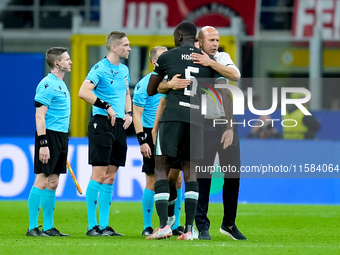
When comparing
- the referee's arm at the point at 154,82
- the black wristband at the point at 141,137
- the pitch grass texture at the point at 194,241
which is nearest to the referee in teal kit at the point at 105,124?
the black wristband at the point at 141,137

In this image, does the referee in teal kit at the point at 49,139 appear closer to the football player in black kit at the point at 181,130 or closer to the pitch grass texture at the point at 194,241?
the pitch grass texture at the point at 194,241

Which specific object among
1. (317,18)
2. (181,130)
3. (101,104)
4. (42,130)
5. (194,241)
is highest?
(317,18)

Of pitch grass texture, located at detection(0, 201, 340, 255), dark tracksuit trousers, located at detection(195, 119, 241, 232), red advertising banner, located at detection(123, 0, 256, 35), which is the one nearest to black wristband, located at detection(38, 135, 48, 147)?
pitch grass texture, located at detection(0, 201, 340, 255)

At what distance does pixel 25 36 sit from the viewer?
843 inches

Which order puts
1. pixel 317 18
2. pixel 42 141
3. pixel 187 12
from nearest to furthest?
pixel 42 141
pixel 187 12
pixel 317 18

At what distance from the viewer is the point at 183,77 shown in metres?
7.80

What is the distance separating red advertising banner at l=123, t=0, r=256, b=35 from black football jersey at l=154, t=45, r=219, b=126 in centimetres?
1224

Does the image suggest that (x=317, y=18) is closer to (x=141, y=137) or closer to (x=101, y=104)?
(x=141, y=137)

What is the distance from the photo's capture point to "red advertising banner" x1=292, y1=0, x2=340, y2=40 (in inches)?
819

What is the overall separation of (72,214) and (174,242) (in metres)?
4.47

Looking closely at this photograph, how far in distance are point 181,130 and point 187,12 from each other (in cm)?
1287

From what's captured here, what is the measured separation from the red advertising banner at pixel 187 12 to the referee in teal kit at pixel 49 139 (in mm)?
11390

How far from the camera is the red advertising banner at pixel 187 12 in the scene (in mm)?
20094

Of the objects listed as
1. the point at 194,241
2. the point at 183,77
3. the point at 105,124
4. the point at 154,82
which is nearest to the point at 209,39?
the point at 183,77
